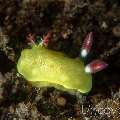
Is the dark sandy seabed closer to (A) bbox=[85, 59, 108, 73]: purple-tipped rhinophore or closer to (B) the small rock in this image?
(B) the small rock

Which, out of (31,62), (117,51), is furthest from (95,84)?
(31,62)

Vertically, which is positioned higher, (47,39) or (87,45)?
(47,39)

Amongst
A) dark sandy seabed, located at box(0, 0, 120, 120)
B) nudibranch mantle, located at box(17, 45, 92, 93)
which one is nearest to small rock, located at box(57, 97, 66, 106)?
dark sandy seabed, located at box(0, 0, 120, 120)

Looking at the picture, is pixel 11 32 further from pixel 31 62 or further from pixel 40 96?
pixel 40 96

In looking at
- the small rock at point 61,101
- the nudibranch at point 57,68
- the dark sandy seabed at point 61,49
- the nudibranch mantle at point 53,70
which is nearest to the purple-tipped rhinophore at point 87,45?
the nudibranch at point 57,68

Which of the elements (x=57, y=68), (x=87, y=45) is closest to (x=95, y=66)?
(x=87, y=45)

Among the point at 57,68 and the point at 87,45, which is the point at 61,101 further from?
the point at 87,45

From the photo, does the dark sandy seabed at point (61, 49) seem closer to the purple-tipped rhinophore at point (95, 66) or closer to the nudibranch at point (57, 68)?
the nudibranch at point (57, 68)

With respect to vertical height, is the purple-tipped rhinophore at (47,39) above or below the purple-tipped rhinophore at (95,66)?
above
